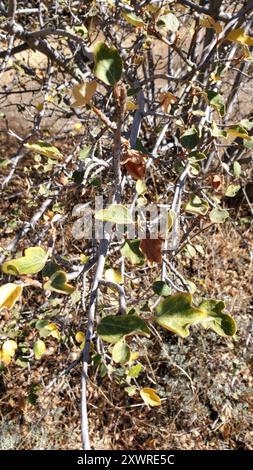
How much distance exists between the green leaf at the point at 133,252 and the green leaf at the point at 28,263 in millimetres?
161

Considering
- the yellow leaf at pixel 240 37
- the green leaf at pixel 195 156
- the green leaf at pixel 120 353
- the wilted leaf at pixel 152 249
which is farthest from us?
the green leaf at pixel 195 156

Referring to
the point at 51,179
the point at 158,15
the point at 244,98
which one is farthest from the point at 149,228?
the point at 244,98

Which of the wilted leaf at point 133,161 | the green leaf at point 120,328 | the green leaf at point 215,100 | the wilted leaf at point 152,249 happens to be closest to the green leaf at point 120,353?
the green leaf at point 120,328

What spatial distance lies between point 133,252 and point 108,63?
0.32 m

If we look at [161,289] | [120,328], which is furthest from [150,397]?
[120,328]

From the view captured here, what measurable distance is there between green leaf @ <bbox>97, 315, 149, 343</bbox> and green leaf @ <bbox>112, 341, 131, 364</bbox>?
0.23 feet

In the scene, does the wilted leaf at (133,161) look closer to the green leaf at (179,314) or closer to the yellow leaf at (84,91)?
the yellow leaf at (84,91)

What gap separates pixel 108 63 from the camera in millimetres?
568

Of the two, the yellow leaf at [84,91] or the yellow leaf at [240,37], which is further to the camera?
the yellow leaf at [240,37]

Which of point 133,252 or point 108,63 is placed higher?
point 108,63

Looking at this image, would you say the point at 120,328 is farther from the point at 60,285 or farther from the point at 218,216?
the point at 218,216

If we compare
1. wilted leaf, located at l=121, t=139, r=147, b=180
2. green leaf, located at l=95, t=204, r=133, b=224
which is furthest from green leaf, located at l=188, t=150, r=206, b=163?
green leaf, located at l=95, t=204, r=133, b=224

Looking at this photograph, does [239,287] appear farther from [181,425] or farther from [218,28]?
[218,28]

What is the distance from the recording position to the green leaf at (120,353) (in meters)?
0.62
